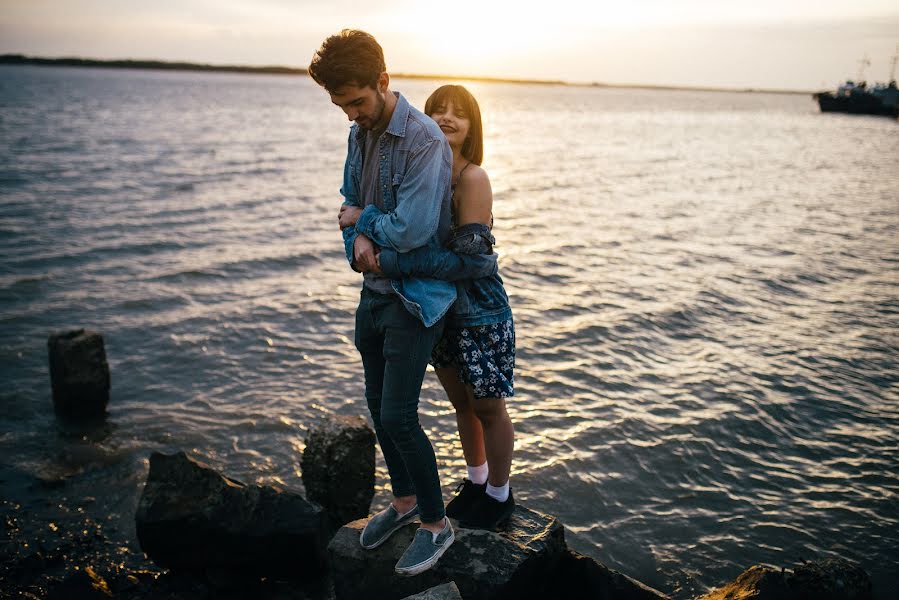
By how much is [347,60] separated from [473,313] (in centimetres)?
156

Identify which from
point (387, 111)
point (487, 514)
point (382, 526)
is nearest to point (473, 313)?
point (387, 111)

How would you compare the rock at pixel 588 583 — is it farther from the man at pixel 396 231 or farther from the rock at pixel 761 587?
the man at pixel 396 231

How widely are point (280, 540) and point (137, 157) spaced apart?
93.6ft

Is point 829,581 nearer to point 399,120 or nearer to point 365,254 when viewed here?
point 365,254

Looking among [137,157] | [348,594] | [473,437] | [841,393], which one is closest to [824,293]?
[841,393]

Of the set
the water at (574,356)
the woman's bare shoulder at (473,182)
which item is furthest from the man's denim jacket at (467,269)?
the water at (574,356)

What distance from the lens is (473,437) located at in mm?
4211

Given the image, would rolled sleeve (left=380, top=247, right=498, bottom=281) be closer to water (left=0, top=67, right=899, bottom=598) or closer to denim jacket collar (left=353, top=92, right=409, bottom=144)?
denim jacket collar (left=353, top=92, right=409, bottom=144)

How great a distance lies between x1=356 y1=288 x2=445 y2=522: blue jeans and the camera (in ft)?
10.9

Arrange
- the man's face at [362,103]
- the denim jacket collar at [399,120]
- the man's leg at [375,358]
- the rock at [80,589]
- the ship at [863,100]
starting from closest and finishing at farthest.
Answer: the man's face at [362,103] → the denim jacket collar at [399,120] → the man's leg at [375,358] → the rock at [80,589] → the ship at [863,100]

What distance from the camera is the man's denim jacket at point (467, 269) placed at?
128 inches

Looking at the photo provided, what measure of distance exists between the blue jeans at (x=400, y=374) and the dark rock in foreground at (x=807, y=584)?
2.33 meters

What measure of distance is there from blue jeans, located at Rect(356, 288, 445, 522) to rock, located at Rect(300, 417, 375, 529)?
1959 mm

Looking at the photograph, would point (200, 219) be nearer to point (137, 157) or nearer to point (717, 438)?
point (137, 157)
